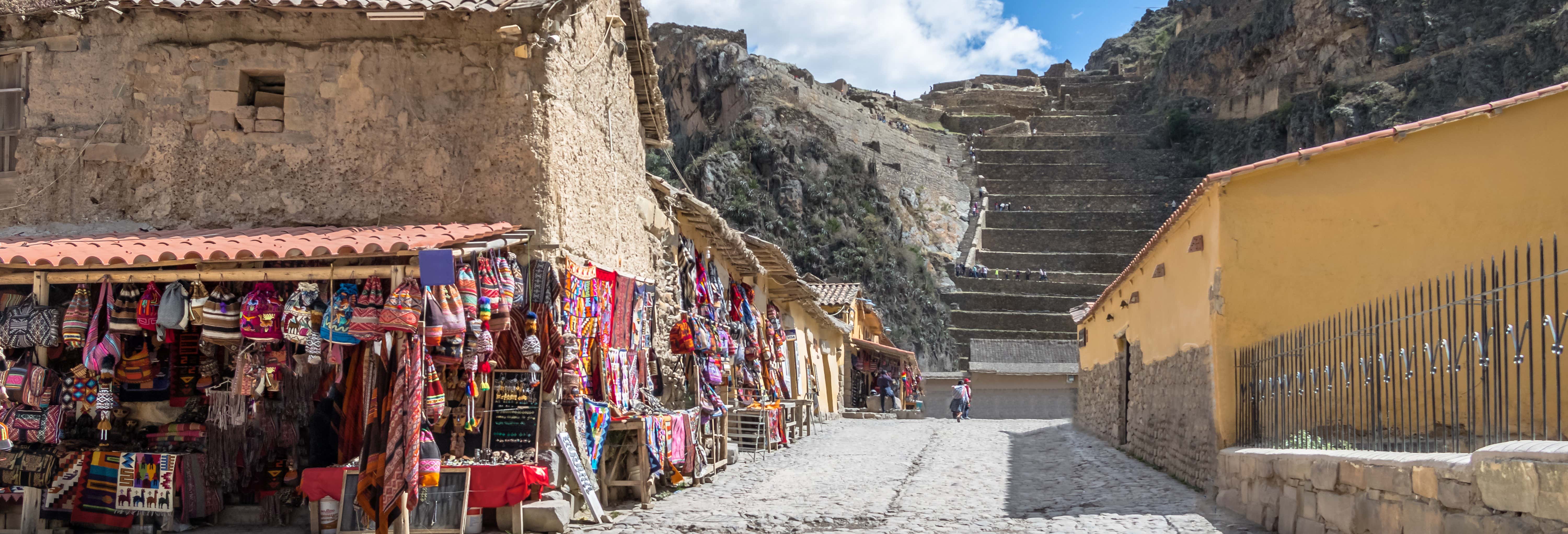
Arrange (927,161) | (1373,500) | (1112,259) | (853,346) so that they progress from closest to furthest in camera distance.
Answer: (1373,500) → (853,346) → (1112,259) → (927,161)

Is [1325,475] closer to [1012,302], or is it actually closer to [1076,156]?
[1012,302]

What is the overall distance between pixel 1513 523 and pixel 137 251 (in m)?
7.81

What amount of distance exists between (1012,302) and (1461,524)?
45.3 metres

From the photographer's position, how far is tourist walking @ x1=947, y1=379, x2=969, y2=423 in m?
28.5

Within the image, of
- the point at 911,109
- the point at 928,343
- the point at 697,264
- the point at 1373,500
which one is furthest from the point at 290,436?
the point at 911,109

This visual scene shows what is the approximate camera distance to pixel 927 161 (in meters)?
62.4

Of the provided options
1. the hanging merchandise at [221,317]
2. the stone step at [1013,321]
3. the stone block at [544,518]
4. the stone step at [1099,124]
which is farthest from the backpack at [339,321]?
the stone step at [1099,124]

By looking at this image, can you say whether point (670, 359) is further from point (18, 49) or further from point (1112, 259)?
point (1112, 259)

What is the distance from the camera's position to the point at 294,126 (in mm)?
8867

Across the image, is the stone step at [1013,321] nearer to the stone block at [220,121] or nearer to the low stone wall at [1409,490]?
the low stone wall at [1409,490]

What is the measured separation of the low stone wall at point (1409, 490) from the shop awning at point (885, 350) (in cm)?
2357

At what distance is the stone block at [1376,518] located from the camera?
5816mm

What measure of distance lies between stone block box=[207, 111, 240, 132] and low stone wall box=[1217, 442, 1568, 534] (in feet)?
26.8

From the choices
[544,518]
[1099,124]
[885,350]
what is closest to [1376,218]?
[544,518]
